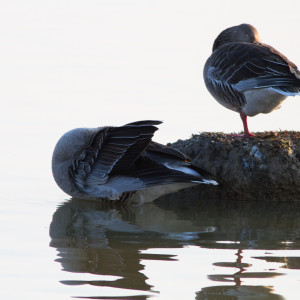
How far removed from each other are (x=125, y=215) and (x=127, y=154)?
0.69 meters

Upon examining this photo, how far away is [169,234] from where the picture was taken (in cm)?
594

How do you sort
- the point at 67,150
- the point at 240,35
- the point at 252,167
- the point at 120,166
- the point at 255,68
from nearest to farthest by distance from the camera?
the point at 120,166 → the point at 67,150 → the point at 252,167 → the point at 255,68 → the point at 240,35

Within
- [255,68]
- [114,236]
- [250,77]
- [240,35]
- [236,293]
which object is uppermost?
[240,35]

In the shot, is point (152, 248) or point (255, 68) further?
point (255, 68)

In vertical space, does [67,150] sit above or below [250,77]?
below

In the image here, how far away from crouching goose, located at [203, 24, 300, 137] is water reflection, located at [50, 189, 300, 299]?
1478 mm

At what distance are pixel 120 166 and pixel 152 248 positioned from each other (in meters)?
1.86

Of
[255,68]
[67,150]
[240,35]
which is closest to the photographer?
[67,150]

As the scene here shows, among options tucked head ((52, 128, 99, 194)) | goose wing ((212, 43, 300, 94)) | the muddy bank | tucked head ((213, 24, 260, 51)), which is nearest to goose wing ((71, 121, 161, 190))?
tucked head ((52, 128, 99, 194))

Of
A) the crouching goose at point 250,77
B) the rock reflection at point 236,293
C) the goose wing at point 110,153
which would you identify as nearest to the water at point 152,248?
the rock reflection at point 236,293

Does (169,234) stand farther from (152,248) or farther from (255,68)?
(255,68)

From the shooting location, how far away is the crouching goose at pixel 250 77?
7.92m

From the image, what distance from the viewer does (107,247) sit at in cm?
540

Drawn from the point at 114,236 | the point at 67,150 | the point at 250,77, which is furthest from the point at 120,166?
the point at 250,77
